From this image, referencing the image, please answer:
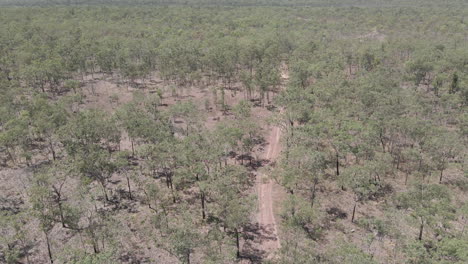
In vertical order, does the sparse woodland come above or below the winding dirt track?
above

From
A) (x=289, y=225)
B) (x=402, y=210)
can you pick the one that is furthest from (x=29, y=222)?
(x=402, y=210)

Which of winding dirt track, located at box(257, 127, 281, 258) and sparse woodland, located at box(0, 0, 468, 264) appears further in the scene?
winding dirt track, located at box(257, 127, 281, 258)

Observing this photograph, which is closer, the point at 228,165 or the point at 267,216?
the point at 267,216

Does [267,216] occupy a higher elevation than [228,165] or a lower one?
lower
